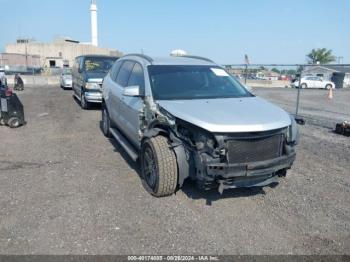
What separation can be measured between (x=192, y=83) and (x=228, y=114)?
131 cm

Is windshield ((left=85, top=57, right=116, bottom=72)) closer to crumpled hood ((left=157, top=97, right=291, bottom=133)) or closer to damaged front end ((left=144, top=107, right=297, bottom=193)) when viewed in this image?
crumpled hood ((left=157, top=97, right=291, bottom=133))

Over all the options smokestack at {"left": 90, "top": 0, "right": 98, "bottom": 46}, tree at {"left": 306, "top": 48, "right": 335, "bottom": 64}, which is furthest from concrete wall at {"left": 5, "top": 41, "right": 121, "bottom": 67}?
tree at {"left": 306, "top": 48, "right": 335, "bottom": 64}

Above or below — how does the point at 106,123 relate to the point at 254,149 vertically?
below

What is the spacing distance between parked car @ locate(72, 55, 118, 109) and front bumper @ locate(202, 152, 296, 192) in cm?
815

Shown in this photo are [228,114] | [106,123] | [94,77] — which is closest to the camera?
[228,114]

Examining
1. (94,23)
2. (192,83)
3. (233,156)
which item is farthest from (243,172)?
(94,23)

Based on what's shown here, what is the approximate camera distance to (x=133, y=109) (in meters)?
5.24

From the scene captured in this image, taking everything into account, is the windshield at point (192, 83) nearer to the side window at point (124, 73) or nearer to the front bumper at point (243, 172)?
the side window at point (124, 73)

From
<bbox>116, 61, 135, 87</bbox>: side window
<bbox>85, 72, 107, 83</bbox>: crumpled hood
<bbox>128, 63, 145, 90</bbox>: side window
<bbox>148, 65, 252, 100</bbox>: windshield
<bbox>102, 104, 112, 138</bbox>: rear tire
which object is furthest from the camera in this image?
<bbox>85, 72, 107, 83</bbox>: crumpled hood

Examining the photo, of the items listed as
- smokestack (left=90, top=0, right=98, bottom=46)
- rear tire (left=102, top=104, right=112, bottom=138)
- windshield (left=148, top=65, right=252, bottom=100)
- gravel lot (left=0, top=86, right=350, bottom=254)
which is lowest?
gravel lot (left=0, top=86, right=350, bottom=254)

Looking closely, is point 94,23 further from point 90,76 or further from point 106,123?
point 106,123

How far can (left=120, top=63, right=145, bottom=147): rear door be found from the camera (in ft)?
16.6

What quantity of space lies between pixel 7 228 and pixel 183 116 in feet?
7.65

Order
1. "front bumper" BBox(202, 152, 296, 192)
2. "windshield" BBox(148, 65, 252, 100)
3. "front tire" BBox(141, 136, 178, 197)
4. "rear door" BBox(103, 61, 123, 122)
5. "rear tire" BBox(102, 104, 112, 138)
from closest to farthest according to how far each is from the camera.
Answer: "front bumper" BBox(202, 152, 296, 192)
"front tire" BBox(141, 136, 178, 197)
"windshield" BBox(148, 65, 252, 100)
"rear door" BBox(103, 61, 123, 122)
"rear tire" BBox(102, 104, 112, 138)
